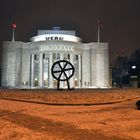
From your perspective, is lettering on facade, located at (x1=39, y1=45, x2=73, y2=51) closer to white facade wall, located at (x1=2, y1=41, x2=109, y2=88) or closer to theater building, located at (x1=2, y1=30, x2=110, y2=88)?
theater building, located at (x1=2, y1=30, x2=110, y2=88)

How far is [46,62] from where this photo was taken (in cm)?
11344

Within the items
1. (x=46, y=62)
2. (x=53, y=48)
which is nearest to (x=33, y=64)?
(x=46, y=62)

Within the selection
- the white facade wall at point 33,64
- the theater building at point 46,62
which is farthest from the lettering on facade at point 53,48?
the white facade wall at point 33,64

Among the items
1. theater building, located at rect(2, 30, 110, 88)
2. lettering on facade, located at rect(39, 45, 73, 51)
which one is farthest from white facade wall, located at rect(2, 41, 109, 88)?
lettering on facade, located at rect(39, 45, 73, 51)

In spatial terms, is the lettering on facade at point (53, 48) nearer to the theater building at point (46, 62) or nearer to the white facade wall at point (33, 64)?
the theater building at point (46, 62)

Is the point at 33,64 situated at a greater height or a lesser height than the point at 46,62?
lesser

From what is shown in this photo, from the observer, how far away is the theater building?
373 ft

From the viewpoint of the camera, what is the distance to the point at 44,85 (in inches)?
4405

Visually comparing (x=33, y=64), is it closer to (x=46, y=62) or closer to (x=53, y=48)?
(x=46, y=62)

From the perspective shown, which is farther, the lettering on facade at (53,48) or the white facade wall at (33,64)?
the white facade wall at (33,64)

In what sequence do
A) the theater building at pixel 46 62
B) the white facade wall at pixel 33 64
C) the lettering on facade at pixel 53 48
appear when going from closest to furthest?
1. the lettering on facade at pixel 53 48
2. the theater building at pixel 46 62
3. the white facade wall at pixel 33 64

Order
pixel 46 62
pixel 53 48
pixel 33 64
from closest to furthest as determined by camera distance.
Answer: pixel 53 48
pixel 46 62
pixel 33 64

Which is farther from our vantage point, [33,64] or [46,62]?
[33,64]

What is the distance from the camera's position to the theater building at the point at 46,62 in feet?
373
